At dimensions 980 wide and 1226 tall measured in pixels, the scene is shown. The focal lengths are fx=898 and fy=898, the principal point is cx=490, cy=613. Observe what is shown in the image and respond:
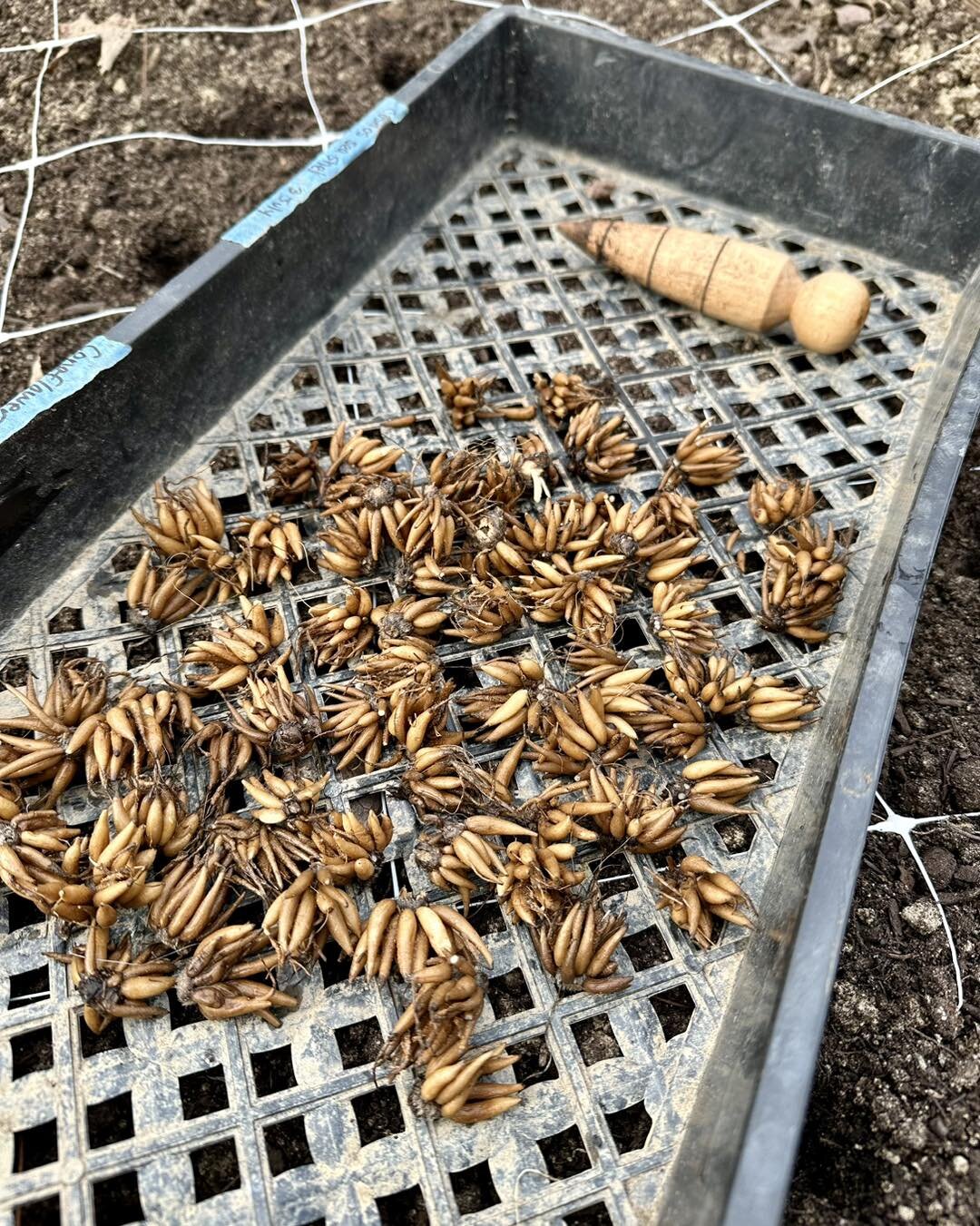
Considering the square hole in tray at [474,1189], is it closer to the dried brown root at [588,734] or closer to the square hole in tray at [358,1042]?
the square hole in tray at [358,1042]

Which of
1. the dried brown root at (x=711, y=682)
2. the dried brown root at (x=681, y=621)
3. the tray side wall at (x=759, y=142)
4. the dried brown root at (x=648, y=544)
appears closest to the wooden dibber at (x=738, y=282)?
the tray side wall at (x=759, y=142)

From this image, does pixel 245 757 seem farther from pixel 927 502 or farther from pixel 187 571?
pixel 927 502

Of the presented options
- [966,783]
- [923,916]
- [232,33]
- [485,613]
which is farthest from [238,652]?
[232,33]

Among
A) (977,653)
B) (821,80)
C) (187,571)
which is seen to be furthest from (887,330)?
(187,571)

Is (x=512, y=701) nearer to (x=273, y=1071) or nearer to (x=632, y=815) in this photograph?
(x=632, y=815)

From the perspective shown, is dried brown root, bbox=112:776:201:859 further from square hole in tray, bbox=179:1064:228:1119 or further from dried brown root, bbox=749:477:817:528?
dried brown root, bbox=749:477:817:528
